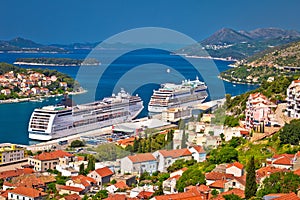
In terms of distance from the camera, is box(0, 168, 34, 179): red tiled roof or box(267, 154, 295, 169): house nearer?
box(267, 154, 295, 169): house

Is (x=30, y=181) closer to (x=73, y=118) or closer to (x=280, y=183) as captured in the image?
(x=280, y=183)

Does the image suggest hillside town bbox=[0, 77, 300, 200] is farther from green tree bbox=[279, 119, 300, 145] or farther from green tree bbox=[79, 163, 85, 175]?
green tree bbox=[279, 119, 300, 145]

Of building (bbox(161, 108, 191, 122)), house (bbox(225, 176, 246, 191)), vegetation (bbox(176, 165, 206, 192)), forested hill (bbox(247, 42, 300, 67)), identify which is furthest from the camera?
forested hill (bbox(247, 42, 300, 67))

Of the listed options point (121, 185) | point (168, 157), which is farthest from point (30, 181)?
point (168, 157)

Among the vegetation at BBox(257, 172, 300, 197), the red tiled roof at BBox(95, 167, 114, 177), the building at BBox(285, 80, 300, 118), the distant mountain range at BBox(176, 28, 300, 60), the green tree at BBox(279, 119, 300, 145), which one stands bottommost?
the red tiled roof at BBox(95, 167, 114, 177)

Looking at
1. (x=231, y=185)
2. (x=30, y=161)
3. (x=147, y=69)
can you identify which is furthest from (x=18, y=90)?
(x=231, y=185)

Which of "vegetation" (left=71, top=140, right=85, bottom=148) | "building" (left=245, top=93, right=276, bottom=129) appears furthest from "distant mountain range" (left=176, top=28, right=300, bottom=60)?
"building" (left=245, top=93, right=276, bottom=129)
